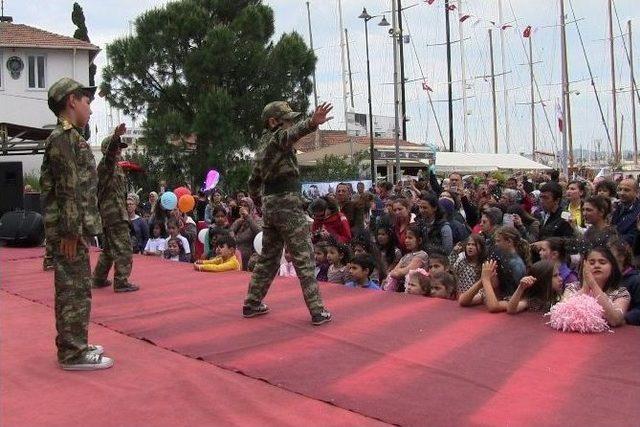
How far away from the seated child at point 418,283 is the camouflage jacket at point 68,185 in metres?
3.02

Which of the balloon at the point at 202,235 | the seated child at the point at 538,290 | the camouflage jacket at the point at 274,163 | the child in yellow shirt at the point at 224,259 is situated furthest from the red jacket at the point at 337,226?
the seated child at the point at 538,290

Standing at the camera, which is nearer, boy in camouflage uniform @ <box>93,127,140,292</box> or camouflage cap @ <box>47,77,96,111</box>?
camouflage cap @ <box>47,77,96,111</box>

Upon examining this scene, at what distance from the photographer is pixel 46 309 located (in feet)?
18.8

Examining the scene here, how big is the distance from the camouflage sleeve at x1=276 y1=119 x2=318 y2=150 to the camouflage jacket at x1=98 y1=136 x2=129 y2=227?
2304 mm

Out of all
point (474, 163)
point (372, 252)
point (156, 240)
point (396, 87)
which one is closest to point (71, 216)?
point (372, 252)

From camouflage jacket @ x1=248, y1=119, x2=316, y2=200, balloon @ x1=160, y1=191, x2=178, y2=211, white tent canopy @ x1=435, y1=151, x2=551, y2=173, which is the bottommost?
balloon @ x1=160, y1=191, x2=178, y2=211

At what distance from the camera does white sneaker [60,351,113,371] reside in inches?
151

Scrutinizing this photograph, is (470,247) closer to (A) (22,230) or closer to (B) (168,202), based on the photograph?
(B) (168,202)

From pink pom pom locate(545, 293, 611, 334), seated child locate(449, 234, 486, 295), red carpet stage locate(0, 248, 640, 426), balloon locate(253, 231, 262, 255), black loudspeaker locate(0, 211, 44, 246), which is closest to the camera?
red carpet stage locate(0, 248, 640, 426)

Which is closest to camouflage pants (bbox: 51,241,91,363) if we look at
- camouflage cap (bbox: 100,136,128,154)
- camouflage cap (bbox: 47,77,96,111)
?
camouflage cap (bbox: 47,77,96,111)

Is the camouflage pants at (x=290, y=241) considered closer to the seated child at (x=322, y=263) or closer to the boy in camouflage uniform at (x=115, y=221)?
the boy in camouflage uniform at (x=115, y=221)

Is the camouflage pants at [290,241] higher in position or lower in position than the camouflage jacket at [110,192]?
lower

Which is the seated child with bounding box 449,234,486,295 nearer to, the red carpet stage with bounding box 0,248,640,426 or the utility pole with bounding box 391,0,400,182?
the red carpet stage with bounding box 0,248,640,426

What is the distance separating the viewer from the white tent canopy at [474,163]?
30.9 m
